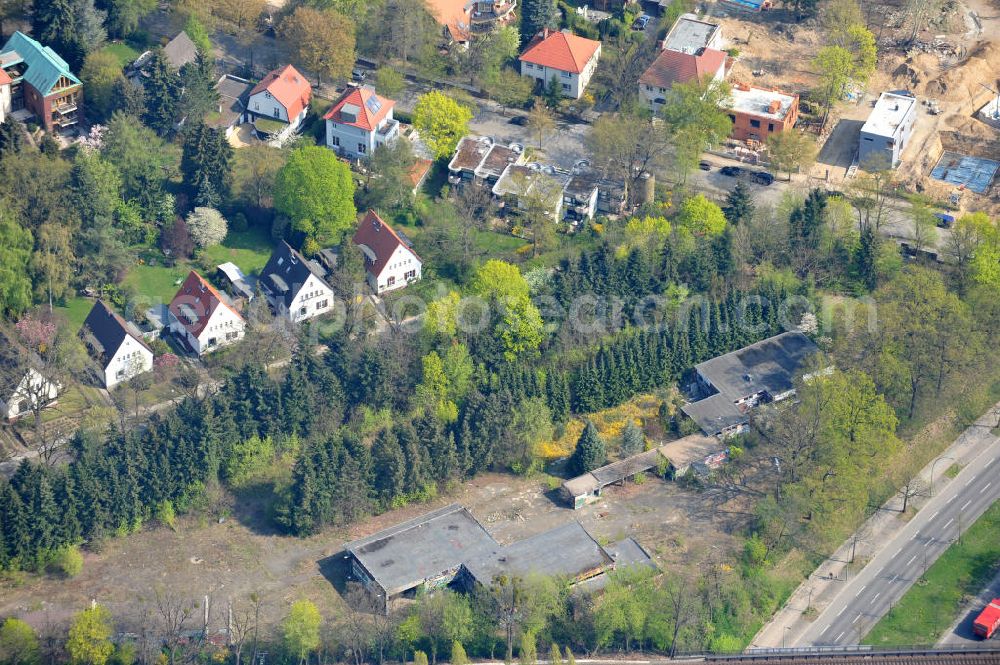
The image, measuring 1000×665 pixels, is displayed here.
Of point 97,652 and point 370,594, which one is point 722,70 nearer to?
point 370,594

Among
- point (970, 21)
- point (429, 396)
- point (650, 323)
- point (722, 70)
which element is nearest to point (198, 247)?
point (429, 396)

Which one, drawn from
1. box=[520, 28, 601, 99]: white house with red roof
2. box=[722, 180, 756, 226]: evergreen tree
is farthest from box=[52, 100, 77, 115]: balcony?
box=[722, 180, 756, 226]: evergreen tree

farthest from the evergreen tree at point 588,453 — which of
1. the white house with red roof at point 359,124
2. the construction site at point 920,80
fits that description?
the construction site at point 920,80

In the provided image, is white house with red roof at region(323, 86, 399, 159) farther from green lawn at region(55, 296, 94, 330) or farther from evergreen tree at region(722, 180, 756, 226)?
evergreen tree at region(722, 180, 756, 226)

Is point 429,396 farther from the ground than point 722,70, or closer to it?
closer to it

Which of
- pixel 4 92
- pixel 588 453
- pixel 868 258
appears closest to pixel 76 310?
pixel 4 92

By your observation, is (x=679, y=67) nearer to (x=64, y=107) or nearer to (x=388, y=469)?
(x=388, y=469)

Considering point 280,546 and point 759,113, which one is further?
point 759,113

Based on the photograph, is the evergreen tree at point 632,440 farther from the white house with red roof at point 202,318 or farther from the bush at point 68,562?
the bush at point 68,562
